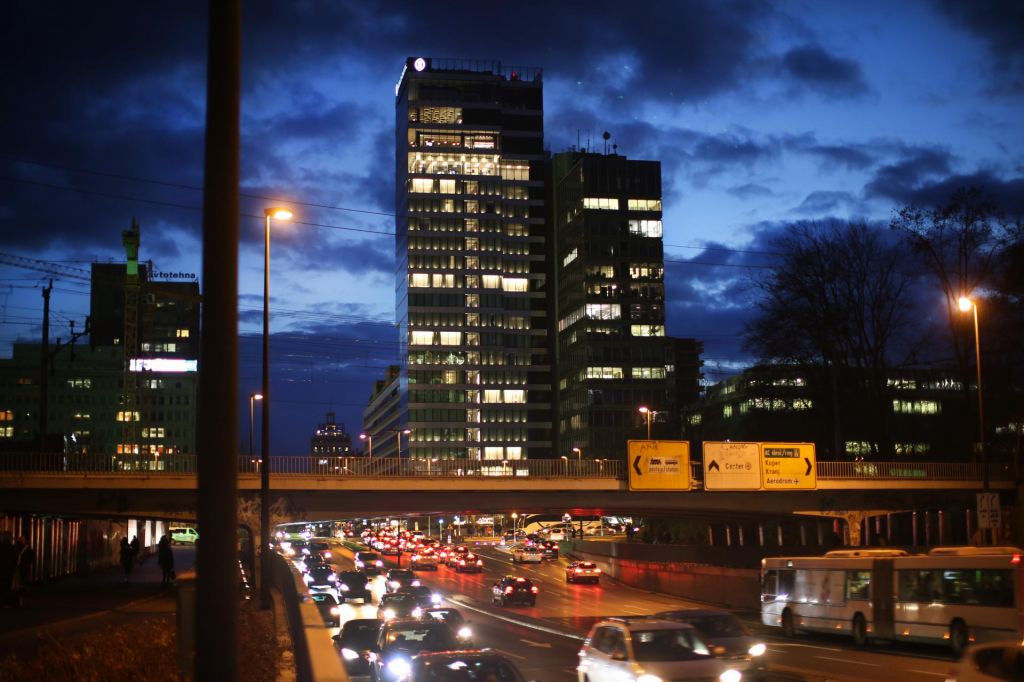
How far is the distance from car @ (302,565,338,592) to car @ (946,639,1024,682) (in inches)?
1624

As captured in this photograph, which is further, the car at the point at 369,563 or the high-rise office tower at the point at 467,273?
the high-rise office tower at the point at 467,273

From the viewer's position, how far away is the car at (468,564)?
84.8 m

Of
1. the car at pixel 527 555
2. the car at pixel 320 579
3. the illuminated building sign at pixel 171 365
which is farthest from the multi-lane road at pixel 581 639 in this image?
the illuminated building sign at pixel 171 365

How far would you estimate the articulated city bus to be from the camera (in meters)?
28.8

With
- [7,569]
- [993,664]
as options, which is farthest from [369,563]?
[993,664]

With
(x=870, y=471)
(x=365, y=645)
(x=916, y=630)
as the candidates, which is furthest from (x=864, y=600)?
(x=870, y=471)

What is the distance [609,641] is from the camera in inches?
717

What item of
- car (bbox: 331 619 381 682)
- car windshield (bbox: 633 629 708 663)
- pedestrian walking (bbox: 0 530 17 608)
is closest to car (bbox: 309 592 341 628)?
car (bbox: 331 619 381 682)

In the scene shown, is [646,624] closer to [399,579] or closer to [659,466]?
[659,466]

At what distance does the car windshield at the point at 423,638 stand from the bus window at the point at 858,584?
1815 centimetres

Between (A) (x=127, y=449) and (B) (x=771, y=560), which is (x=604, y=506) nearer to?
(B) (x=771, y=560)

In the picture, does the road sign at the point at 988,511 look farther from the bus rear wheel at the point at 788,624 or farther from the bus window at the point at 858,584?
the bus rear wheel at the point at 788,624

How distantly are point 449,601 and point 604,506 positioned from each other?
9.91 metres

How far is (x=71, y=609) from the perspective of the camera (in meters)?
30.4
